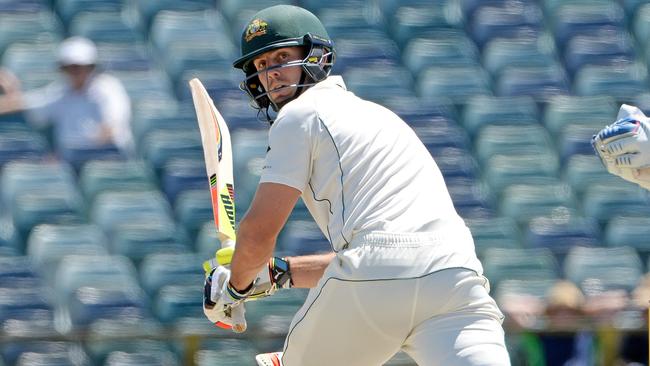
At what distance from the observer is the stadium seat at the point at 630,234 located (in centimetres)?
687

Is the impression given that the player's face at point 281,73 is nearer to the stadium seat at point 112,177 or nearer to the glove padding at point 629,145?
the glove padding at point 629,145

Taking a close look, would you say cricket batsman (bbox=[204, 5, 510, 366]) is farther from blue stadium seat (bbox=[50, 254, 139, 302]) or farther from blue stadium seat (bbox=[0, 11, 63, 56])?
blue stadium seat (bbox=[0, 11, 63, 56])

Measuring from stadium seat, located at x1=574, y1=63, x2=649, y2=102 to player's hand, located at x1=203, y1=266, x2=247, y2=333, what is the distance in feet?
14.8

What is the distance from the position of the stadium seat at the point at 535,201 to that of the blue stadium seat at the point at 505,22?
1.28 metres

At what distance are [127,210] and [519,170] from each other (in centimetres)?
214

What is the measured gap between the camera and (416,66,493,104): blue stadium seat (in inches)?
302

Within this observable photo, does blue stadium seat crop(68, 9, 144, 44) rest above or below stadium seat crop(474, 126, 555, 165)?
above

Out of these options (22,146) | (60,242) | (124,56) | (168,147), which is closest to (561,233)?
(168,147)

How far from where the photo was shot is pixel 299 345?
132 inches

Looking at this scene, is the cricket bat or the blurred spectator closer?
the cricket bat

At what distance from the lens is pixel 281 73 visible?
3.57 meters

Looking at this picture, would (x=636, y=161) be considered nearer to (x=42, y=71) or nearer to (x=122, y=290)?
(x=122, y=290)

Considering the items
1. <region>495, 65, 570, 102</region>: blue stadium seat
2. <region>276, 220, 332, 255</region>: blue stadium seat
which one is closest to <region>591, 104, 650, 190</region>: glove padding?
<region>276, 220, 332, 255</region>: blue stadium seat

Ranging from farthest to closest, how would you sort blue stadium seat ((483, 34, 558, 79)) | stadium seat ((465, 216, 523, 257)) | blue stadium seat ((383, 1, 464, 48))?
blue stadium seat ((383, 1, 464, 48)), blue stadium seat ((483, 34, 558, 79)), stadium seat ((465, 216, 523, 257))
